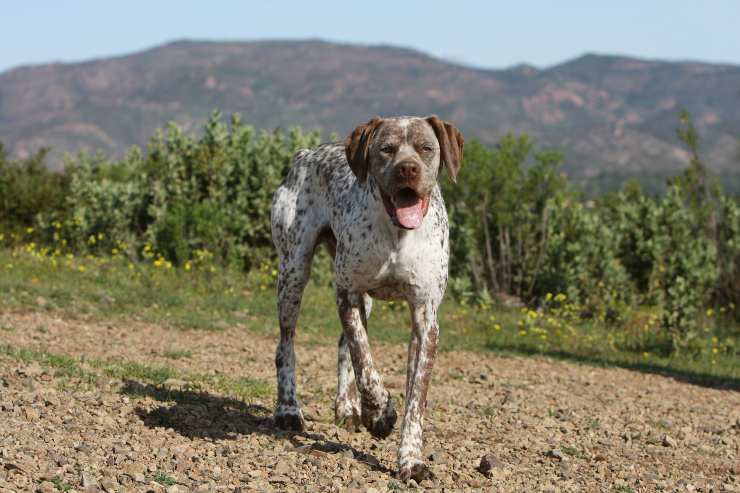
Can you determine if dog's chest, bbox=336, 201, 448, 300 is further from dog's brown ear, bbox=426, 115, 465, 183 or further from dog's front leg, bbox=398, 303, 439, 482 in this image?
dog's brown ear, bbox=426, 115, 465, 183

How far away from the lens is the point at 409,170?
5301 mm

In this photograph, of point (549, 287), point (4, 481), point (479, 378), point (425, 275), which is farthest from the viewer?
point (549, 287)

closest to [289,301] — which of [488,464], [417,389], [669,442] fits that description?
[417,389]

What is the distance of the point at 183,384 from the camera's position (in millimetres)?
7859

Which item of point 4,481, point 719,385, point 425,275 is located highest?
point 425,275

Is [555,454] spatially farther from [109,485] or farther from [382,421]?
[109,485]

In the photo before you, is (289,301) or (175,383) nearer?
(289,301)

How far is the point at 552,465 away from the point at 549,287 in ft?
31.4

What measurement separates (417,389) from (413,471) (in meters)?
0.49

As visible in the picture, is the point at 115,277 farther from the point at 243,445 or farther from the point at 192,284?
the point at 243,445

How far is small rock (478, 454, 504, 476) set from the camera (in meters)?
5.79

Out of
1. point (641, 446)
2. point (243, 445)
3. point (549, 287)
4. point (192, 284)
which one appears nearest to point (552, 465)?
point (641, 446)

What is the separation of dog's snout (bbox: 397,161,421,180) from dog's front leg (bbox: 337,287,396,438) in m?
0.92

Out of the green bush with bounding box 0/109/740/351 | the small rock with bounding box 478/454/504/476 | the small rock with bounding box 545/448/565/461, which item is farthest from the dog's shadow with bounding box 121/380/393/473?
the green bush with bounding box 0/109/740/351
